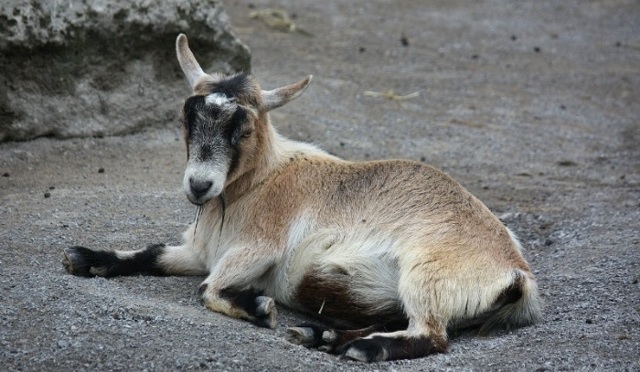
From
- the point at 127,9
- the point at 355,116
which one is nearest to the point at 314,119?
the point at 355,116

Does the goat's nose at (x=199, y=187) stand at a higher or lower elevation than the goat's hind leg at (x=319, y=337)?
higher

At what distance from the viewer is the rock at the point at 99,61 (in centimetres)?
825

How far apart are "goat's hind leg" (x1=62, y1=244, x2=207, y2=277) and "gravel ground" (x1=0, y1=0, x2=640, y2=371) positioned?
0.10 metres

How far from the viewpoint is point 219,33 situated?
926 cm

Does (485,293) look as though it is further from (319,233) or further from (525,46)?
(525,46)

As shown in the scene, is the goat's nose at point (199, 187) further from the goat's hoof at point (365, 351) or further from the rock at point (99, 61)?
the rock at point (99, 61)

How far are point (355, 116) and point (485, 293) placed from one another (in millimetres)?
5109

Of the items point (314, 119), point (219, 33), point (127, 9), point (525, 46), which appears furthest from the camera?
point (525, 46)

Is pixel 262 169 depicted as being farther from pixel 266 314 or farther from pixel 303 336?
pixel 303 336

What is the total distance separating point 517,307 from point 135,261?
2302 millimetres

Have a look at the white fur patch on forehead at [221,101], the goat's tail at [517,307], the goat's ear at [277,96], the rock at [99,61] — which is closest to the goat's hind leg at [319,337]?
the goat's tail at [517,307]

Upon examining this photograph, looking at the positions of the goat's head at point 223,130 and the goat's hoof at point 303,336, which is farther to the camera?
the goat's head at point 223,130

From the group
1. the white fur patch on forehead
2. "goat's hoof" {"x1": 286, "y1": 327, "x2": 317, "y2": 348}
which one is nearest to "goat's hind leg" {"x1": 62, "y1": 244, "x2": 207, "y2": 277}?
the white fur patch on forehead

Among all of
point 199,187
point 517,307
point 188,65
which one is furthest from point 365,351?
point 188,65
